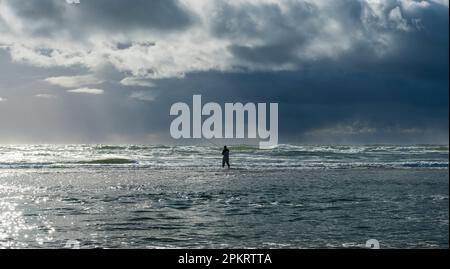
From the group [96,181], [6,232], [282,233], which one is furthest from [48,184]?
[282,233]

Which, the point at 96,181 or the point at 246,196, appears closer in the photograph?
the point at 246,196

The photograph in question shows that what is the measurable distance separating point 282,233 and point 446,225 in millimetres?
4221

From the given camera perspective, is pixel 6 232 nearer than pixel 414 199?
Yes

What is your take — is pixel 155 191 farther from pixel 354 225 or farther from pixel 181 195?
pixel 354 225

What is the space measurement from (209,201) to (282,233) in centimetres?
573

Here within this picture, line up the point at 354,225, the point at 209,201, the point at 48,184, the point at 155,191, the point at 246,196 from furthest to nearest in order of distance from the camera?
1. the point at 48,184
2. the point at 155,191
3. the point at 246,196
4. the point at 209,201
5. the point at 354,225

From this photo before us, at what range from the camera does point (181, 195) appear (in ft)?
57.3
